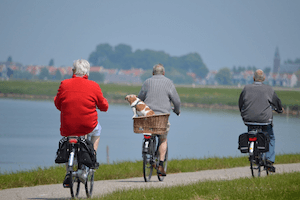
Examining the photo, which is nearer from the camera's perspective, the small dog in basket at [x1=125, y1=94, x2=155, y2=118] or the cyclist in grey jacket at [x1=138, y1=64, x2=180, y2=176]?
the small dog in basket at [x1=125, y1=94, x2=155, y2=118]

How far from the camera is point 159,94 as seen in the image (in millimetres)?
7980

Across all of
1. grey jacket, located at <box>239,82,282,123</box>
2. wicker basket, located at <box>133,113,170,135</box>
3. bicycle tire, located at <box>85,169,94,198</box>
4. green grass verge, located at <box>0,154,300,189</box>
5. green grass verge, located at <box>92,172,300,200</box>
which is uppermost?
grey jacket, located at <box>239,82,282,123</box>

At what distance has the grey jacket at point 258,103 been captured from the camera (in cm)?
849

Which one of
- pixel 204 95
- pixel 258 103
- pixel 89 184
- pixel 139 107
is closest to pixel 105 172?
pixel 139 107

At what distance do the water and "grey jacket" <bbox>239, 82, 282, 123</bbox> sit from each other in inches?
373

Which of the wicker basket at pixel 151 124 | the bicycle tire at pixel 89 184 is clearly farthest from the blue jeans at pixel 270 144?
the bicycle tire at pixel 89 184

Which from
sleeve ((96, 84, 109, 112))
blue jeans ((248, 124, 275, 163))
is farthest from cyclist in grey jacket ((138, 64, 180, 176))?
sleeve ((96, 84, 109, 112))

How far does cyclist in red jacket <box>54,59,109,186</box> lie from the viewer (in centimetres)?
570

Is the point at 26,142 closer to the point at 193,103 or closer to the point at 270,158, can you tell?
the point at 270,158

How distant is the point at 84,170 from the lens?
5852 millimetres

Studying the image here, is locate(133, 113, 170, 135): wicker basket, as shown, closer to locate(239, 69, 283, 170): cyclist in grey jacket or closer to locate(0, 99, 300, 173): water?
locate(239, 69, 283, 170): cyclist in grey jacket

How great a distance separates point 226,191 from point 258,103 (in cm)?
262

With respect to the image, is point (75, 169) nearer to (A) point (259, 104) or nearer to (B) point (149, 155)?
(B) point (149, 155)

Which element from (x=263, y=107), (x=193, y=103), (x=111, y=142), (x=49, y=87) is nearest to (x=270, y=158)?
(x=263, y=107)
